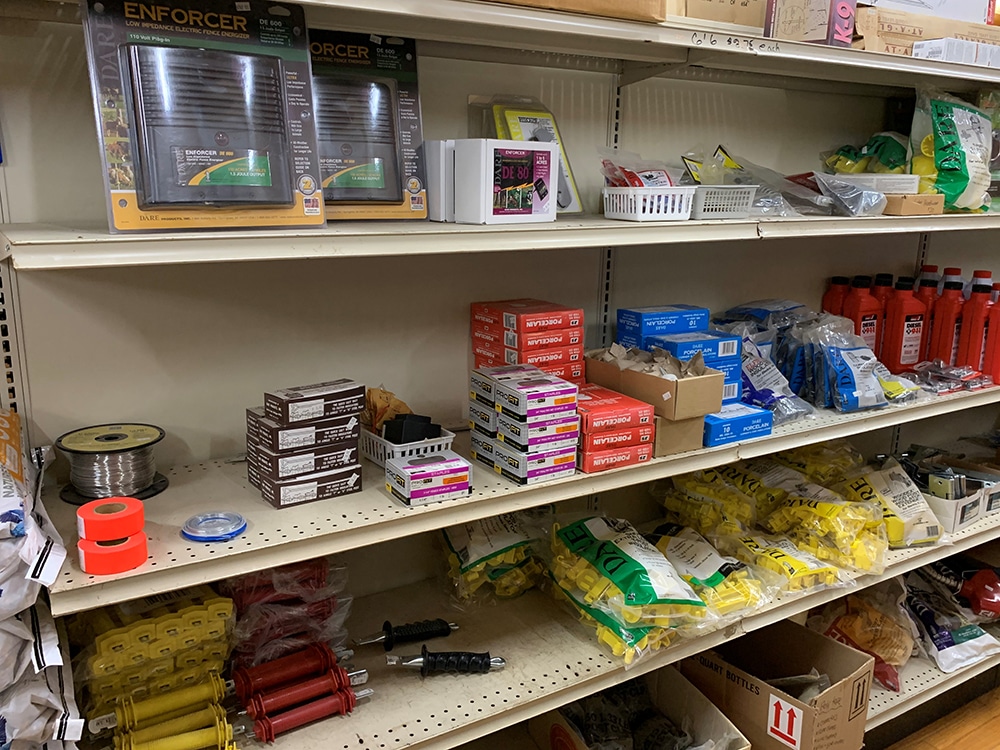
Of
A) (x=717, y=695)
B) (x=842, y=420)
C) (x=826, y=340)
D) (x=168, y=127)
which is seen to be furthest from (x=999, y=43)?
(x=168, y=127)

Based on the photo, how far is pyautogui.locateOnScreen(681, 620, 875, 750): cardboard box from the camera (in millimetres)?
1817

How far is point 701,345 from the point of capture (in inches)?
69.8

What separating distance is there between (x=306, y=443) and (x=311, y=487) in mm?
84

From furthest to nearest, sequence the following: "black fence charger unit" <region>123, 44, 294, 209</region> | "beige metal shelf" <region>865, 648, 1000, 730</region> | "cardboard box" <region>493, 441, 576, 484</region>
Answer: "beige metal shelf" <region>865, 648, 1000, 730</region> < "cardboard box" <region>493, 441, 576, 484</region> < "black fence charger unit" <region>123, 44, 294, 209</region>

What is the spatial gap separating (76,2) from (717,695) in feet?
6.56

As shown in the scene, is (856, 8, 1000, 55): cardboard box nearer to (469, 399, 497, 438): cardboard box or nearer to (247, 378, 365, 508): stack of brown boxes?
(469, 399, 497, 438): cardboard box

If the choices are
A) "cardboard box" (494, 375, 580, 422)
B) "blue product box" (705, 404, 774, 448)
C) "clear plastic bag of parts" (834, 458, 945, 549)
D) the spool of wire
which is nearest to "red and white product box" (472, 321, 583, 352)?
"cardboard box" (494, 375, 580, 422)

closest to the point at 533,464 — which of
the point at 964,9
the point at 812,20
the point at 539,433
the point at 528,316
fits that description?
the point at 539,433

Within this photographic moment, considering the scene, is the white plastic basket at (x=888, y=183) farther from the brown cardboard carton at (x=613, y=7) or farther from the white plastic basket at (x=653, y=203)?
the brown cardboard carton at (x=613, y=7)

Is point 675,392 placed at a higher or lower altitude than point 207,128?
lower

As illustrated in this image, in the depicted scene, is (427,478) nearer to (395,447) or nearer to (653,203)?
(395,447)

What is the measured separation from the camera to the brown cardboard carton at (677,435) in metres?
1.64

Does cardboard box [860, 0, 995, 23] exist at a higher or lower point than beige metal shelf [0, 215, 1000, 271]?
higher

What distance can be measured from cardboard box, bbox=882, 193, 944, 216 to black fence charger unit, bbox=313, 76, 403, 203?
125 cm
